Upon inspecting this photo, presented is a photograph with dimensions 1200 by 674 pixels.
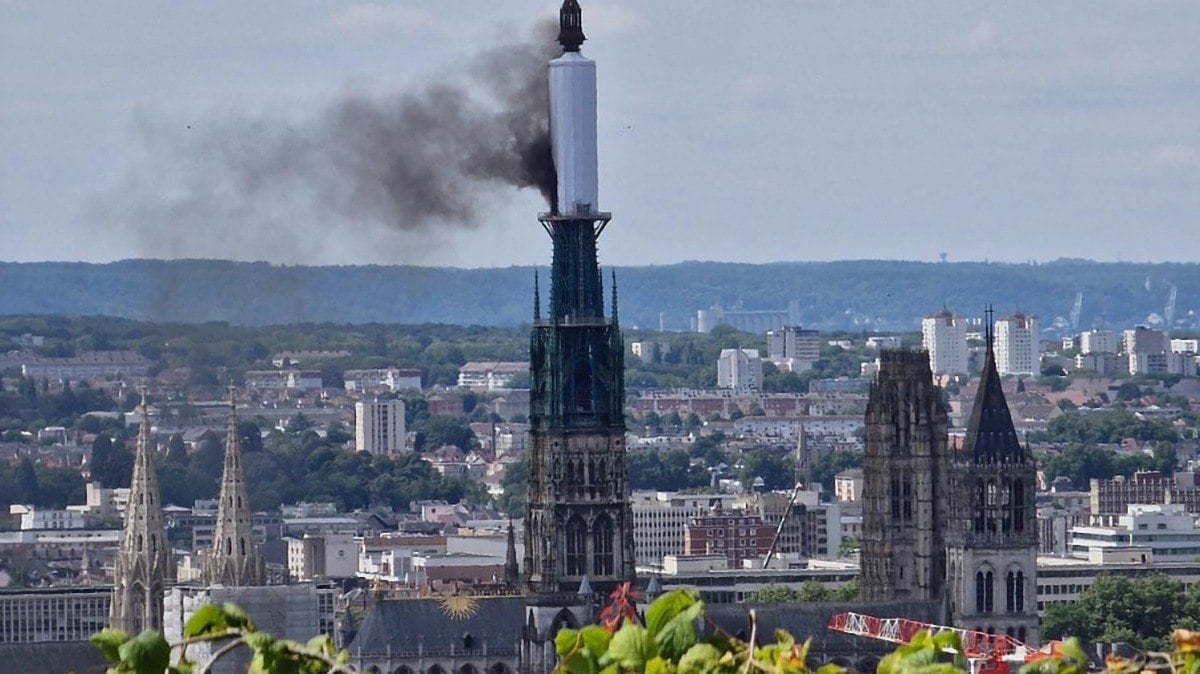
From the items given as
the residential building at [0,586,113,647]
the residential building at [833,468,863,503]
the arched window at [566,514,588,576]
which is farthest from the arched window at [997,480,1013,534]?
the residential building at [833,468,863,503]

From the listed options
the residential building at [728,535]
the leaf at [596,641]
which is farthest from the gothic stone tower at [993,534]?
the leaf at [596,641]

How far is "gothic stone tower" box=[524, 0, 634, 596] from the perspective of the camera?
3056 inches

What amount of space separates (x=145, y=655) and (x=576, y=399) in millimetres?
61469

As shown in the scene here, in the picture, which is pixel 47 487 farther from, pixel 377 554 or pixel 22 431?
pixel 377 554

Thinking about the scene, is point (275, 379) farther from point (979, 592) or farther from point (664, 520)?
point (979, 592)

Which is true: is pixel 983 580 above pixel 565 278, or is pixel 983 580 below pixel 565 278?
below

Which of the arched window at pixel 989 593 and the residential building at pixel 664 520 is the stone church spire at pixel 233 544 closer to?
the arched window at pixel 989 593

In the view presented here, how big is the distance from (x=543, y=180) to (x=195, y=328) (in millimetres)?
53594

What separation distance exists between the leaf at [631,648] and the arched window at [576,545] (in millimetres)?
59547

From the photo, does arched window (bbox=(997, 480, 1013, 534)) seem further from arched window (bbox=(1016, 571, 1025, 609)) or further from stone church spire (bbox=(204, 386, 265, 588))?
stone church spire (bbox=(204, 386, 265, 588))

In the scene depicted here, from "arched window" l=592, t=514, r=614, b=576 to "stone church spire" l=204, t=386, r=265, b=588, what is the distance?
6.32 m

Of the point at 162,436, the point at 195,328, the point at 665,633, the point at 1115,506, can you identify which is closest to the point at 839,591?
the point at 195,328

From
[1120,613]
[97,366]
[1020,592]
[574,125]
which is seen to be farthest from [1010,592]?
[97,366]

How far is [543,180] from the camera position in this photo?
266ft
